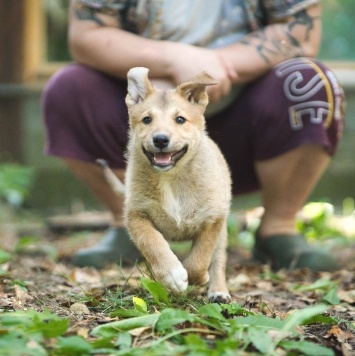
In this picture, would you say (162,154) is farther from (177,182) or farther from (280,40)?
(280,40)

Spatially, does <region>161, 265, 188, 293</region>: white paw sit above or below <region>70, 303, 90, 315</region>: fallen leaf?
above

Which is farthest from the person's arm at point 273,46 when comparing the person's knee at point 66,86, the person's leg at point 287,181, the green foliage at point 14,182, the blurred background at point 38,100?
the green foliage at point 14,182

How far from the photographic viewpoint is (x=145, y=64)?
149 inches

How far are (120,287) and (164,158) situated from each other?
0.64 m

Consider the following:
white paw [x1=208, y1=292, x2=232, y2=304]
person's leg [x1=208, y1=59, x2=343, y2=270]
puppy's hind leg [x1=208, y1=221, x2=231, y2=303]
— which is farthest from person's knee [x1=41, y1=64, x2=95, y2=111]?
white paw [x1=208, y1=292, x2=232, y2=304]

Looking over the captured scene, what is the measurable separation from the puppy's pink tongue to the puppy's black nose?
0.22 ft

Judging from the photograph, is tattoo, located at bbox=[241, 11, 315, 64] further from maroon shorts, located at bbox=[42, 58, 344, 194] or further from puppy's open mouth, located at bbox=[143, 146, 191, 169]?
puppy's open mouth, located at bbox=[143, 146, 191, 169]

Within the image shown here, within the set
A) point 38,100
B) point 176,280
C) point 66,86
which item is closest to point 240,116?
point 66,86

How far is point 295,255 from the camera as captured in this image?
4.06 meters

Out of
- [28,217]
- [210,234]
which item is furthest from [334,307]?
[28,217]

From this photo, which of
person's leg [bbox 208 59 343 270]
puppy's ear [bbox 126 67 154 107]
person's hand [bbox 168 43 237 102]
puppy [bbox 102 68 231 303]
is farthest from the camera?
person's leg [bbox 208 59 343 270]

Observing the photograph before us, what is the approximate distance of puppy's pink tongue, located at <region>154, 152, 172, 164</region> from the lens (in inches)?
111

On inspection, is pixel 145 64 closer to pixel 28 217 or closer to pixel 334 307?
pixel 334 307

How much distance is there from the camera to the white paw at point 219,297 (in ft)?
9.89
